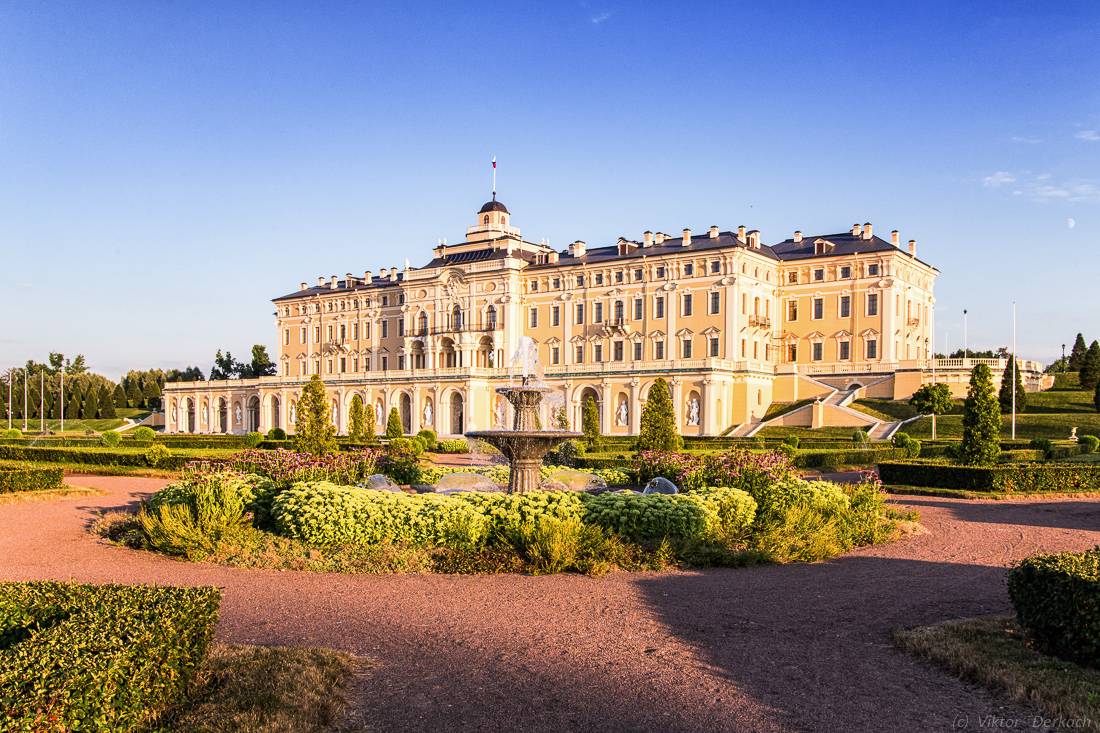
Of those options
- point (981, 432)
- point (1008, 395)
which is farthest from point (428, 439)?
point (1008, 395)

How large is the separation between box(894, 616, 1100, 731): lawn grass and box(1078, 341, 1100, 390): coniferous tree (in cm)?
5547

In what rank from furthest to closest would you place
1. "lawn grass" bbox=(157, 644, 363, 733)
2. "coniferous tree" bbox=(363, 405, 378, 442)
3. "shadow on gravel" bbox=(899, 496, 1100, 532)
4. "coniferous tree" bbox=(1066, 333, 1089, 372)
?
"coniferous tree" bbox=(1066, 333, 1089, 372)
"coniferous tree" bbox=(363, 405, 378, 442)
"shadow on gravel" bbox=(899, 496, 1100, 532)
"lawn grass" bbox=(157, 644, 363, 733)

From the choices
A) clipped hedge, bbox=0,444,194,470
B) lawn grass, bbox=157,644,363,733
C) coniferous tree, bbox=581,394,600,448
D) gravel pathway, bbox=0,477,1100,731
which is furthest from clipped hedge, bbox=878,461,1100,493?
clipped hedge, bbox=0,444,194,470

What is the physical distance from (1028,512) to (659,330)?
145 feet

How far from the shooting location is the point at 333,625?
960cm

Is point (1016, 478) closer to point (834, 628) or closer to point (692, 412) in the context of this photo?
point (834, 628)

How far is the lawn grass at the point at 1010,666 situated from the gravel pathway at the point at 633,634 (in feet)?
0.61

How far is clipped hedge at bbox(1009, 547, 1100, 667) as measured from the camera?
7.81m

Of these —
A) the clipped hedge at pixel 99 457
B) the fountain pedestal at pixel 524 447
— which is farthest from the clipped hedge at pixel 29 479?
the fountain pedestal at pixel 524 447

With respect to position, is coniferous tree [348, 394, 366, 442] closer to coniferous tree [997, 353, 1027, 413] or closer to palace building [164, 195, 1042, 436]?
palace building [164, 195, 1042, 436]

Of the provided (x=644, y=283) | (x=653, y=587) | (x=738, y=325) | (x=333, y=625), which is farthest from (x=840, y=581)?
(x=644, y=283)

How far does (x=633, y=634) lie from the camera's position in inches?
362

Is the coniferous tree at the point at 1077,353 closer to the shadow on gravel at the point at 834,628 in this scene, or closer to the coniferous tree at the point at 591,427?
the coniferous tree at the point at 591,427

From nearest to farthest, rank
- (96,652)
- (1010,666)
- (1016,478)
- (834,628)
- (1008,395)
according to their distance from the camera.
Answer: (96,652) < (1010,666) < (834,628) < (1016,478) < (1008,395)
